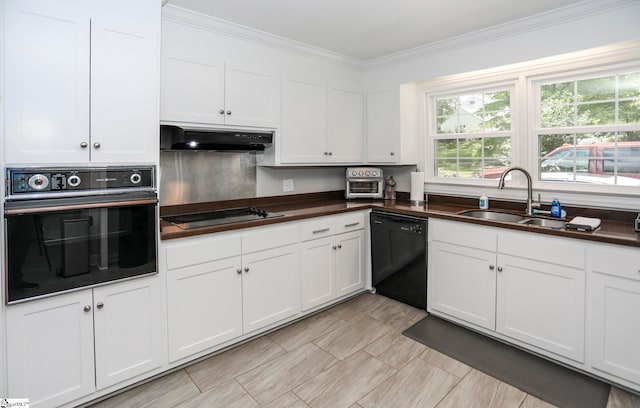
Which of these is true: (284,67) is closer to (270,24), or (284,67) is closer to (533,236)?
(270,24)

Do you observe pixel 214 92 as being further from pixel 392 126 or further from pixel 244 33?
pixel 392 126

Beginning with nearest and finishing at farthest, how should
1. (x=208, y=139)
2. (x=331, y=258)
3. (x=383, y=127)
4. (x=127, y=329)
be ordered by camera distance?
(x=127, y=329), (x=208, y=139), (x=331, y=258), (x=383, y=127)

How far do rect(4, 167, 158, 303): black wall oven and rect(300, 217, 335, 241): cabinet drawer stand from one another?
3.83 feet

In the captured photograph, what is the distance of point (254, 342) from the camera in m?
2.66

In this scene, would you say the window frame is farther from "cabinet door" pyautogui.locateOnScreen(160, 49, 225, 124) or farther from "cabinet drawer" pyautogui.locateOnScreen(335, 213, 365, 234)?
"cabinet door" pyautogui.locateOnScreen(160, 49, 225, 124)

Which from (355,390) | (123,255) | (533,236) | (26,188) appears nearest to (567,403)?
(533,236)

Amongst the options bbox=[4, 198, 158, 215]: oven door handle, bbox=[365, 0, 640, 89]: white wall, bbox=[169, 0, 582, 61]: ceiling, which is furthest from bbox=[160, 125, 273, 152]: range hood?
bbox=[365, 0, 640, 89]: white wall

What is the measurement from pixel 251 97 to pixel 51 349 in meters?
2.05

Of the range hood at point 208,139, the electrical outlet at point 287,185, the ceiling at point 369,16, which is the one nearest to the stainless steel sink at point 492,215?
the ceiling at point 369,16

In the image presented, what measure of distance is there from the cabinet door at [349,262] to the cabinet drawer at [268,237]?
0.52 meters

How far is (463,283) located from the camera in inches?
111

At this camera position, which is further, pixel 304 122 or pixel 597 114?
pixel 304 122

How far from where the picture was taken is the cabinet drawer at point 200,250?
2199mm

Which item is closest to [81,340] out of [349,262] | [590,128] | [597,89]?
[349,262]
